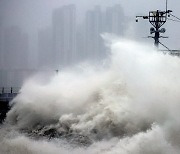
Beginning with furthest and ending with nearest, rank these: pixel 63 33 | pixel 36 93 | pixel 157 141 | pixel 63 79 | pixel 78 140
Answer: pixel 63 33, pixel 63 79, pixel 36 93, pixel 78 140, pixel 157 141

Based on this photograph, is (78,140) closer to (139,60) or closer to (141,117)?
(141,117)

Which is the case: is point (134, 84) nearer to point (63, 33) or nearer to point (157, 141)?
point (157, 141)

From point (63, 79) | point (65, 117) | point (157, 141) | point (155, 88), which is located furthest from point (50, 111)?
point (157, 141)

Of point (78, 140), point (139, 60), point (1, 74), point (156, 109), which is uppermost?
point (139, 60)

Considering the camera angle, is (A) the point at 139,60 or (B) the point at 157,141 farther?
(A) the point at 139,60

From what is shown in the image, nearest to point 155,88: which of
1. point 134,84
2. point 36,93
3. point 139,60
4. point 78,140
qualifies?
point 134,84

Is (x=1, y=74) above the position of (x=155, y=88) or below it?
below

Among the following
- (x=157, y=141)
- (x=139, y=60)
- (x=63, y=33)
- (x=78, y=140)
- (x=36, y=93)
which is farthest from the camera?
(x=63, y=33)
